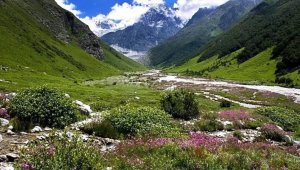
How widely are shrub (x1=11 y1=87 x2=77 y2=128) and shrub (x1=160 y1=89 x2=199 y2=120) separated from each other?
11.8 meters

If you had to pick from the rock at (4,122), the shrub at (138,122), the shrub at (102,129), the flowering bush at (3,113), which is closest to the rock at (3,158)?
the rock at (4,122)

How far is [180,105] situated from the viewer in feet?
115

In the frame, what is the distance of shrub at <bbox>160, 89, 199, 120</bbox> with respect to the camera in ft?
115

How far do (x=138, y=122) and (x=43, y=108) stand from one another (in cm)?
572

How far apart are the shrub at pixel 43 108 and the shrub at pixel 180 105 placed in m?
11.8

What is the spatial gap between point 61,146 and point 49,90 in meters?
13.2

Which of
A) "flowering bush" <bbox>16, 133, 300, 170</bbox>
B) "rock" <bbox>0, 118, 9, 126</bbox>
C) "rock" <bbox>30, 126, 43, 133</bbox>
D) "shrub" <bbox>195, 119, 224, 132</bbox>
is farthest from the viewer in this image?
"shrub" <bbox>195, 119, 224, 132</bbox>

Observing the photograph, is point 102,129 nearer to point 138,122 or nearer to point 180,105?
point 138,122

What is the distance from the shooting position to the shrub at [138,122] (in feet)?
74.8

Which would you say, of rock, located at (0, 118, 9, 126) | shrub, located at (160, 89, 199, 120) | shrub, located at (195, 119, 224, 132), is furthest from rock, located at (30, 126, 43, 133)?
shrub, located at (160, 89, 199, 120)

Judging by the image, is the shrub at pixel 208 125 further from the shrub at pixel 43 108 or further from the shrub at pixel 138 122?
the shrub at pixel 43 108

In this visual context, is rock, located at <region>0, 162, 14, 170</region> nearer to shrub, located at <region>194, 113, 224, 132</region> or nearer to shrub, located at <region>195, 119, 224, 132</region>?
shrub, located at <region>194, 113, 224, 132</region>

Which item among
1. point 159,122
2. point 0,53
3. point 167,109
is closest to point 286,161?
point 159,122

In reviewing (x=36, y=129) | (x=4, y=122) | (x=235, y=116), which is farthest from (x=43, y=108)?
(x=235, y=116)
